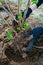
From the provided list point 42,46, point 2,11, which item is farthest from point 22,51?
point 2,11

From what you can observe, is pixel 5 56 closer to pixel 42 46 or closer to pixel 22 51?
pixel 22 51

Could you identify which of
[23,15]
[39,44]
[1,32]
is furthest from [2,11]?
[39,44]

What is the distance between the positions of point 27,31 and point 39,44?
1.20ft

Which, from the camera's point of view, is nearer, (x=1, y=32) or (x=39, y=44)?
(x=39, y=44)

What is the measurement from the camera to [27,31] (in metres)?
4.37

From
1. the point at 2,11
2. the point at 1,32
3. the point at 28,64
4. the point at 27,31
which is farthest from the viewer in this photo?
the point at 2,11

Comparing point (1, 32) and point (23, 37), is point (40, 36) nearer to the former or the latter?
point (23, 37)

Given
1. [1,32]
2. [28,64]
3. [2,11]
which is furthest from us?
[2,11]

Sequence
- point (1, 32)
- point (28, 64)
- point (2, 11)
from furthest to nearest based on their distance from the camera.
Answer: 1. point (2, 11)
2. point (1, 32)
3. point (28, 64)

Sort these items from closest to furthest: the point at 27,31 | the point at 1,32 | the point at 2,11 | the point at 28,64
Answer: the point at 28,64, the point at 27,31, the point at 1,32, the point at 2,11

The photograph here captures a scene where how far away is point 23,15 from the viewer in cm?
427

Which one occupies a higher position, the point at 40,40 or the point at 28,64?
the point at 40,40

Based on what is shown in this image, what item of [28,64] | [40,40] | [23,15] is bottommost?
[28,64]

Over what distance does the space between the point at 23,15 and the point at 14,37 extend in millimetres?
451
